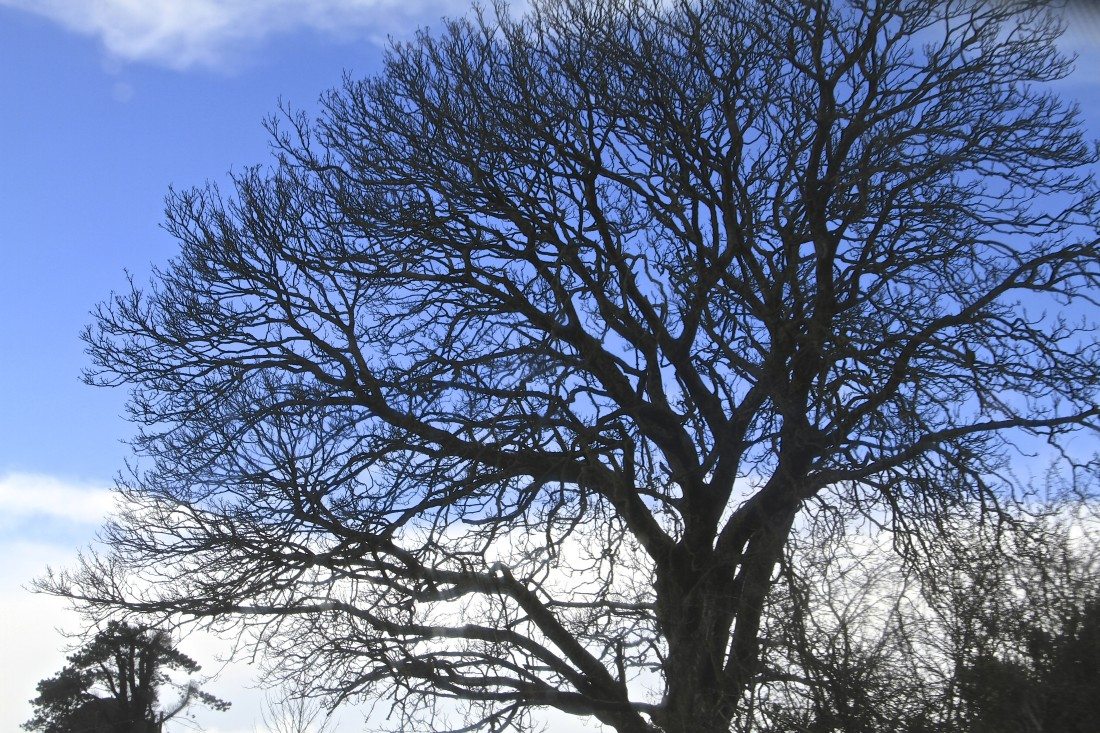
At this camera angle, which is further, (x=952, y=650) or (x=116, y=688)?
(x=116, y=688)

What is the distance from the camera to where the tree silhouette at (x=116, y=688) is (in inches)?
439

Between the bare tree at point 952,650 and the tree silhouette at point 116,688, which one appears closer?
the bare tree at point 952,650

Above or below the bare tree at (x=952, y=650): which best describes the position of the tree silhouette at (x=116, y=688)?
above

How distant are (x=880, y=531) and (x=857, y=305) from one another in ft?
7.25

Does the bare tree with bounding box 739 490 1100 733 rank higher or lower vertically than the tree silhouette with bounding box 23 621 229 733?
lower

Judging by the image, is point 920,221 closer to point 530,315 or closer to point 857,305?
point 857,305

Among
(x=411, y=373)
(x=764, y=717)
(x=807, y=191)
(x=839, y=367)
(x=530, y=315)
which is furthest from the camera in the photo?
(x=530, y=315)

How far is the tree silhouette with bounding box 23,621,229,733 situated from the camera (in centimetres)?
1115

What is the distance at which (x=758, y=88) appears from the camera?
1012cm

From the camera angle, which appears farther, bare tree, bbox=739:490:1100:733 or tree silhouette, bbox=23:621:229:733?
tree silhouette, bbox=23:621:229:733

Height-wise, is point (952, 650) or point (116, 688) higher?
point (116, 688)

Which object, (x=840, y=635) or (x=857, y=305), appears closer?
(x=840, y=635)

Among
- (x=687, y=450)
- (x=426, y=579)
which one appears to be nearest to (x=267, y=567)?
(x=426, y=579)

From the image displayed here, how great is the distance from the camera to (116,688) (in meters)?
16.4
